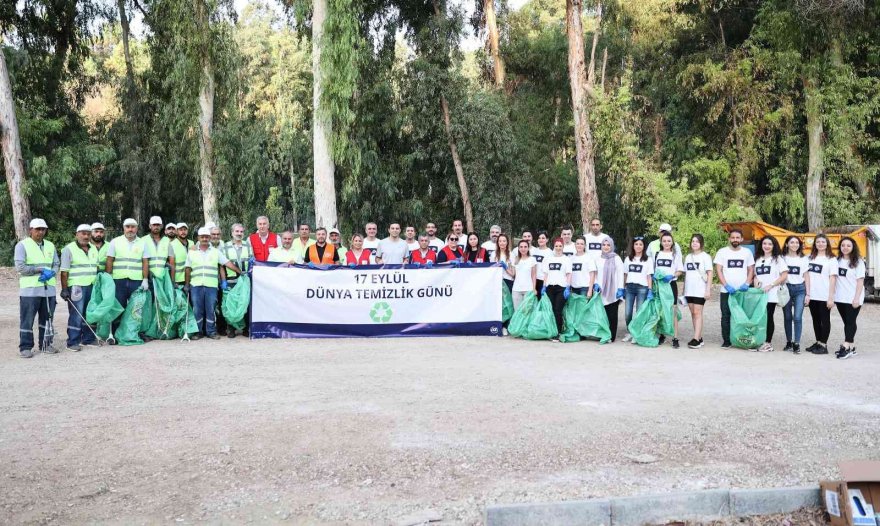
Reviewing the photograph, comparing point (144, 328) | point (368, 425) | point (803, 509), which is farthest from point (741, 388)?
point (144, 328)

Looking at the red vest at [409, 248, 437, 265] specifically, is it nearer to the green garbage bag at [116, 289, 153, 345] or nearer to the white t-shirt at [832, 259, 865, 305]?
the green garbage bag at [116, 289, 153, 345]

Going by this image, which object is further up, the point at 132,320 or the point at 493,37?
the point at 493,37

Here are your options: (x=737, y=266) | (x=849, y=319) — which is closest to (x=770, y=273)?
(x=737, y=266)

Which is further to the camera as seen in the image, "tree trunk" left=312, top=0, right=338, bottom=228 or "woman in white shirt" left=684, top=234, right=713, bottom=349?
"tree trunk" left=312, top=0, right=338, bottom=228

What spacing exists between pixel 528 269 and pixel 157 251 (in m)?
5.64

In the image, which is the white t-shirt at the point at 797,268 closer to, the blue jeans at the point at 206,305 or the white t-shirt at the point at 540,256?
the white t-shirt at the point at 540,256

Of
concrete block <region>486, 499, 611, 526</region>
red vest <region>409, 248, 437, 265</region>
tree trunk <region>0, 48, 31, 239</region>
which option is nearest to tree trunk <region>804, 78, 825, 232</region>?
red vest <region>409, 248, 437, 265</region>

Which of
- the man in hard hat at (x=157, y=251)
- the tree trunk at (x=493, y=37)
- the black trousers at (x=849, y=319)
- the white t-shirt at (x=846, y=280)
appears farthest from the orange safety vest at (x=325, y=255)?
the tree trunk at (x=493, y=37)

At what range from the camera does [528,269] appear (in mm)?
11477

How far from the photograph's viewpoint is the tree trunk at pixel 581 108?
21.0m

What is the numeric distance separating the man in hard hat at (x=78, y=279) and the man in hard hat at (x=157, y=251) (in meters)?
0.73

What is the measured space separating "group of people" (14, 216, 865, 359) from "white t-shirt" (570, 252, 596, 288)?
0.02 metres

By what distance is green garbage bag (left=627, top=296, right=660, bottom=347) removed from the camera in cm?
1052

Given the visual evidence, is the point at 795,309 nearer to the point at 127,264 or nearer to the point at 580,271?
the point at 580,271
